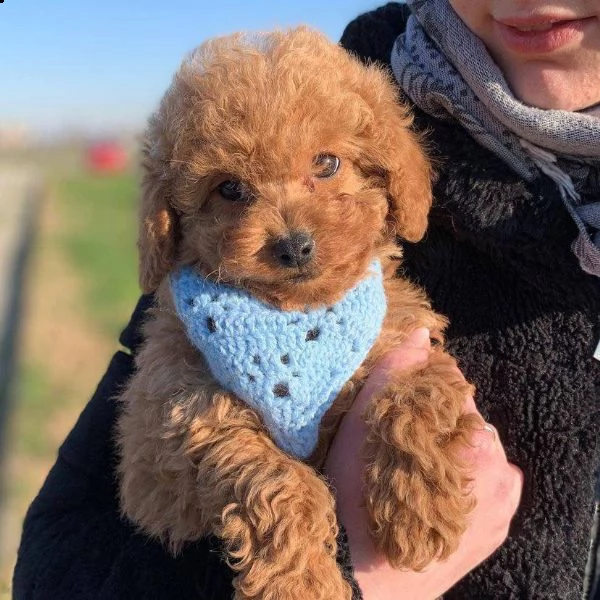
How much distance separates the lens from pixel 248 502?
2.01 metres

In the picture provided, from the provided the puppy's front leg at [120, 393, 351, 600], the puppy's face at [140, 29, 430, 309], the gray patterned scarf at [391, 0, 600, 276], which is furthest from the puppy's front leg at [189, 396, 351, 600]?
the gray patterned scarf at [391, 0, 600, 276]

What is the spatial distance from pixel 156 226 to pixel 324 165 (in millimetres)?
513

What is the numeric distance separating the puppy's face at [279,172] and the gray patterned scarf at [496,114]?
14 centimetres

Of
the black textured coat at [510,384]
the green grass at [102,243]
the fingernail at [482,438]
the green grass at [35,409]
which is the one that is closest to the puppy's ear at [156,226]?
the black textured coat at [510,384]

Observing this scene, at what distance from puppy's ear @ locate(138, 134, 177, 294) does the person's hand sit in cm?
69

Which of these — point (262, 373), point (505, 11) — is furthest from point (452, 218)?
point (262, 373)

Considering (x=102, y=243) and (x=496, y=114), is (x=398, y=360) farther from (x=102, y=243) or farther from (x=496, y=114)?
(x=102, y=243)

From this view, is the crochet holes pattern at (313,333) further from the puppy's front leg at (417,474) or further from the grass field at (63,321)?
the grass field at (63,321)

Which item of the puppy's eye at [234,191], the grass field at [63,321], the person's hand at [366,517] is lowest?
the grass field at [63,321]

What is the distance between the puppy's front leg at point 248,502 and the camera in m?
1.97

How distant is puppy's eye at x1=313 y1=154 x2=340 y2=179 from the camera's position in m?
2.23

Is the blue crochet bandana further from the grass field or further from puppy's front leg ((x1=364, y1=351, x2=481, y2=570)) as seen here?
the grass field

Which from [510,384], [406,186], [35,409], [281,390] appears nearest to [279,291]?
[281,390]

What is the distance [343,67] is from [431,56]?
28cm
